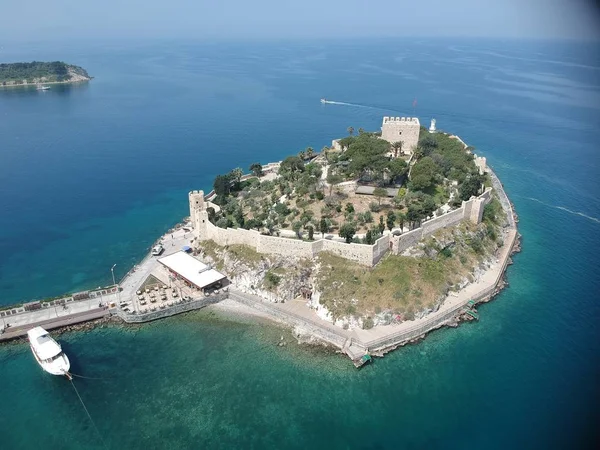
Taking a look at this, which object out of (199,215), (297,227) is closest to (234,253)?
(199,215)

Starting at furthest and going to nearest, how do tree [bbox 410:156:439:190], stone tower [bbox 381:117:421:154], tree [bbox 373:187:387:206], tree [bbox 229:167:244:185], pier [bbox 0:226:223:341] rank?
stone tower [bbox 381:117:421:154], tree [bbox 229:167:244:185], tree [bbox 410:156:439:190], tree [bbox 373:187:387:206], pier [bbox 0:226:223:341]

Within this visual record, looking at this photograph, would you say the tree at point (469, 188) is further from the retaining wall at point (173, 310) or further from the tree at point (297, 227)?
the retaining wall at point (173, 310)

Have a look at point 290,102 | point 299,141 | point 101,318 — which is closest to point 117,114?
point 290,102

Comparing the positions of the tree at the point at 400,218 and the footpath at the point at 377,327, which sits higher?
the tree at the point at 400,218

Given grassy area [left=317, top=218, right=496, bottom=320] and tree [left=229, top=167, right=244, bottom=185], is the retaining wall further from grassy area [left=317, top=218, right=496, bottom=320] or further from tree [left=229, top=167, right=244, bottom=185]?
tree [left=229, top=167, right=244, bottom=185]

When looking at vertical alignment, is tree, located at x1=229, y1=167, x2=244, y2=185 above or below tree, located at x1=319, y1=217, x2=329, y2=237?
above

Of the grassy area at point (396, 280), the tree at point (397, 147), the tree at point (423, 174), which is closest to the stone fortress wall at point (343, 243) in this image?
the grassy area at point (396, 280)

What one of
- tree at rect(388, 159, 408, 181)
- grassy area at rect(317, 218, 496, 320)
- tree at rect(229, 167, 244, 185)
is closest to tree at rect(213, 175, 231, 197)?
tree at rect(229, 167, 244, 185)
